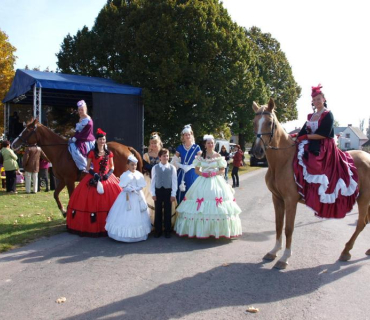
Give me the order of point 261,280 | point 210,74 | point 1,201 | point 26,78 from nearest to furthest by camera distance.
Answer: point 261,280
point 1,201
point 26,78
point 210,74

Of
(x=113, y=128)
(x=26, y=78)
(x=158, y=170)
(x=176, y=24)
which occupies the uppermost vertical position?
(x=176, y=24)

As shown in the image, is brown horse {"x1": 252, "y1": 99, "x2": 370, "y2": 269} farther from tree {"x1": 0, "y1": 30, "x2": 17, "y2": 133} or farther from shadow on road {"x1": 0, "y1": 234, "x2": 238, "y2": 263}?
tree {"x1": 0, "y1": 30, "x2": 17, "y2": 133}

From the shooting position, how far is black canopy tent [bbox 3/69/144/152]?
47.9 ft

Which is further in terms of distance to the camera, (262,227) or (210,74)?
(210,74)

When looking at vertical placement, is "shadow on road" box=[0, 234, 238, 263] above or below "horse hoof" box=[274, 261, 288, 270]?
below

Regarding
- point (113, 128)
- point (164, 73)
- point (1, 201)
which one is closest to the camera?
point (1, 201)

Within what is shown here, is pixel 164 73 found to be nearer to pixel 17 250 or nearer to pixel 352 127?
pixel 17 250

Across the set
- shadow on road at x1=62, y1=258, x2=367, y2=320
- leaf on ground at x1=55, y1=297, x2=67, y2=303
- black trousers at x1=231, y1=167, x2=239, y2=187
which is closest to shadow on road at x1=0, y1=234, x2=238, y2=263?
shadow on road at x1=62, y1=258, x2=367, y2=320

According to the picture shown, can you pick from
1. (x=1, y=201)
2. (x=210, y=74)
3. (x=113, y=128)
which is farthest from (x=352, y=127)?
(x=1, y=201)

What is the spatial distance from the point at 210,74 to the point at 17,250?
59.2ft

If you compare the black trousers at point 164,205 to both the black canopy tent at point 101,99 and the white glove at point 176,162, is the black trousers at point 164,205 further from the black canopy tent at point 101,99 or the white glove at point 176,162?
the black canopy tent at point 101,99

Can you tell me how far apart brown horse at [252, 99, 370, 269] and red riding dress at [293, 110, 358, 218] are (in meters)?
0.16

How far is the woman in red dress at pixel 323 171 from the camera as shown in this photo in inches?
204

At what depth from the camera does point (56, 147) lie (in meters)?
8.27
